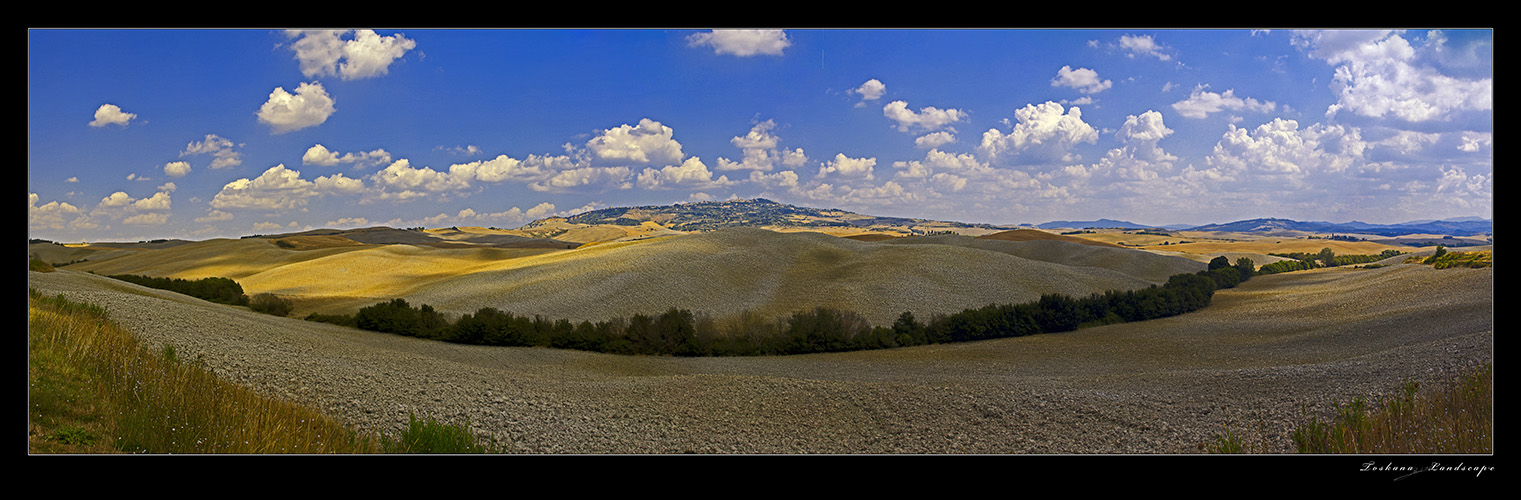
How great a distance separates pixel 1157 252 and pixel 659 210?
72.2 meters

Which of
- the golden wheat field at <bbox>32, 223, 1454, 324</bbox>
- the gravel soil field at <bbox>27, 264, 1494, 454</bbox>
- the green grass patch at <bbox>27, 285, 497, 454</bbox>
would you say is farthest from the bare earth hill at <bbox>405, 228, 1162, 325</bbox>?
the green grass patch at <bbox>27, 285, 497, 454</bbox>

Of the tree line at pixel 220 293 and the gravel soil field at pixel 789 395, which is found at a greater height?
the tree line at pixel 220 293

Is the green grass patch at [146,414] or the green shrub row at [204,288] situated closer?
the green grass patch at [146,414]

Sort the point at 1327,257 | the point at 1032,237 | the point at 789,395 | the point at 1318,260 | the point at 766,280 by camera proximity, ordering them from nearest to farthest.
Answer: the point at 789,395, the point at 766,280, the point at 1327,257, the point at 1318,260, the point at 1032,237

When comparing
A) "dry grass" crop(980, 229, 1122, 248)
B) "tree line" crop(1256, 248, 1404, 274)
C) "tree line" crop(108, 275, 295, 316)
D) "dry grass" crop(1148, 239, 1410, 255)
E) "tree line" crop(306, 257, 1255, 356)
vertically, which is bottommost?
"tree line" crop(306, 257, 1255, 356)

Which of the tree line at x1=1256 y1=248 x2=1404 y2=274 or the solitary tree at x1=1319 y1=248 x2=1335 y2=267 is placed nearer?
the tree line at x1=1256 y1=248 x2=1404 y2=274

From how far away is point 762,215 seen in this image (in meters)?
97.8

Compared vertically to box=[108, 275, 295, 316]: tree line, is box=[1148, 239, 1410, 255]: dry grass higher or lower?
higher

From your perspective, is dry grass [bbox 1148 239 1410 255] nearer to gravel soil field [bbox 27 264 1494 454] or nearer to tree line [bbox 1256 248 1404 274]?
tree line [bbox 1256 248 1404 274]

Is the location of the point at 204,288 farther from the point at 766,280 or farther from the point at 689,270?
the point at 766,280

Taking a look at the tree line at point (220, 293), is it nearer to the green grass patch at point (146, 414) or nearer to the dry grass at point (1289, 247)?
the green grass patch at point (146, 414)

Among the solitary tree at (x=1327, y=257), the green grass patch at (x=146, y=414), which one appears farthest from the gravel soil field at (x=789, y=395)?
the solitary tree at (x=1327, y=257)

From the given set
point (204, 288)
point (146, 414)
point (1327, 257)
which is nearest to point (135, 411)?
point (146, 414)

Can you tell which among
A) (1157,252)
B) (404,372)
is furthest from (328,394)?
(1157,252)
